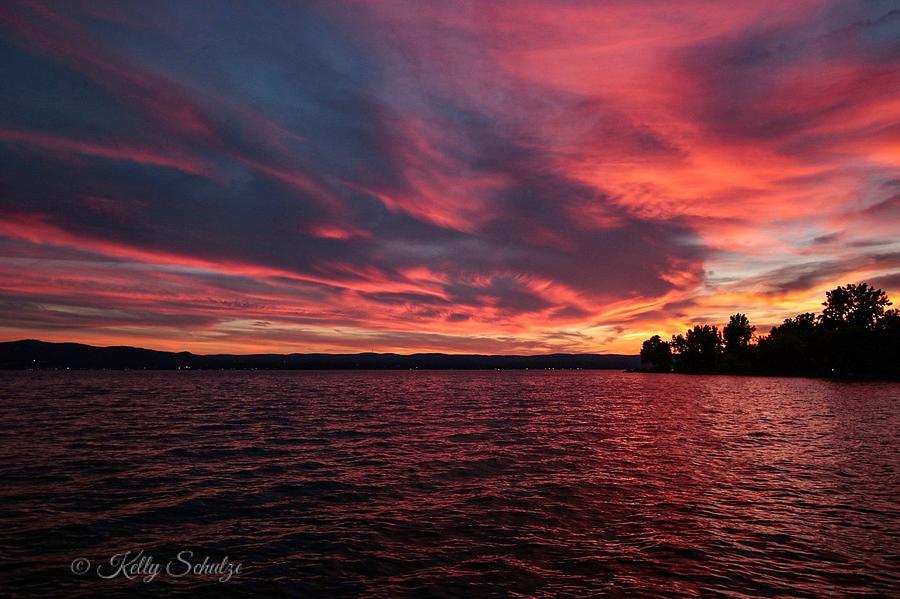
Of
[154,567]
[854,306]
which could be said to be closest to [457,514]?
[154,567]

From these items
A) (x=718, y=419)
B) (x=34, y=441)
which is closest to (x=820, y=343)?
(x=718, y=419)

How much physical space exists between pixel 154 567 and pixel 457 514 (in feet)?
35.0

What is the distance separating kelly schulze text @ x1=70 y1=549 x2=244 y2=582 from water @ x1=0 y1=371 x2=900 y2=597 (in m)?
0.16

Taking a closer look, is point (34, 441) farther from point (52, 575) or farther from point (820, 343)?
point (820, 343)

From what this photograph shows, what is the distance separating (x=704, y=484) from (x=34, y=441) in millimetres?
47503

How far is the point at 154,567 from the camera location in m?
15.1

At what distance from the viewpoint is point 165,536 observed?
17.5 meters

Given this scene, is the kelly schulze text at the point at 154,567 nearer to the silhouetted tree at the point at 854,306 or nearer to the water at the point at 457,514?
the water at the point at 457,514

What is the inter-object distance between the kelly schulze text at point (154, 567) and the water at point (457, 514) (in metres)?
0.16

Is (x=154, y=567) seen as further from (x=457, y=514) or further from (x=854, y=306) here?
(x=854, y=306)

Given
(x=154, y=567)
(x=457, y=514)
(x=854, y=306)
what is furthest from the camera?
(x=854, y=306)

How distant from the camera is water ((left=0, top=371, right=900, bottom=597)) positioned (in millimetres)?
14094

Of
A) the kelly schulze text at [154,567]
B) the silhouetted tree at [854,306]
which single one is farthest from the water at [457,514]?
the silhouetted tree at [854,306]

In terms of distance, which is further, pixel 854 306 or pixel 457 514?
pixel 854 306
